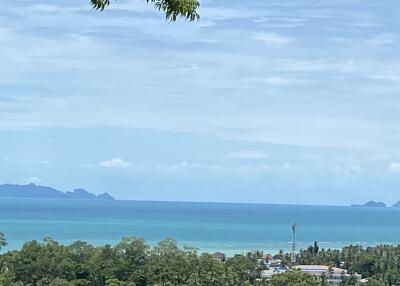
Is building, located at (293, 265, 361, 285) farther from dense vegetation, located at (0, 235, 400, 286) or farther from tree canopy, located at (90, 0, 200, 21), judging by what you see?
tree canopy, located at (90, 0, 200, 21)

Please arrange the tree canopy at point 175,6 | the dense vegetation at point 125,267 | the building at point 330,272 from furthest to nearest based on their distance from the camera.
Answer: the building at point 330,272 → the dense vegetation at point 125,267 → the tree canopy at point 175,6

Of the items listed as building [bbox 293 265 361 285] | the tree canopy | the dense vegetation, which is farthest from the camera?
building [bbox 293 265 361 285]

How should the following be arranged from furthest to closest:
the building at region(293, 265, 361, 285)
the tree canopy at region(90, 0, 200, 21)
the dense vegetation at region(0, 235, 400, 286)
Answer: the building at region(293, 265, 361, 285) → the dense vegetation at region(0, 235, 400, 286) → the tree canopy at region(90, 0, 200, 21)

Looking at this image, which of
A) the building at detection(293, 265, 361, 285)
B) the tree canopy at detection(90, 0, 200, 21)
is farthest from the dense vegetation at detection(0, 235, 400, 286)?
the tree canopy at detection(90, 0, 200, 21)

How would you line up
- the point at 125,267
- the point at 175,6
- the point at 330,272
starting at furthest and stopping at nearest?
the point at 330,272 → the point at 125,267 → the point at 175,6

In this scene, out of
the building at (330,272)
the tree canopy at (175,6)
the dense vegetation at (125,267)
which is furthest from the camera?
the building at (330,272)

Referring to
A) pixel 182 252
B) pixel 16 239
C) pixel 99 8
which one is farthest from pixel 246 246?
pixel 99 8

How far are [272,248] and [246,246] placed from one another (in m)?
1.74

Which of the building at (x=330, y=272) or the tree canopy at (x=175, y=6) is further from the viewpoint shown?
the building at (x=330, y=272)

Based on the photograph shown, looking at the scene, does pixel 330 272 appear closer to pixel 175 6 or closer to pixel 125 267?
pixel 125 267

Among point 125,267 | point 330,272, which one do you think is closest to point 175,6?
point 125,267

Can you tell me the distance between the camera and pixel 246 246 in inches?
2154

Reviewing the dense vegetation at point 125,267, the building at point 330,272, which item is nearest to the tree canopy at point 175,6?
the dense vegetation at point 125,267

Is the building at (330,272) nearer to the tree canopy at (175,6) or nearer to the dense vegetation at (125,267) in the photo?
the dense vegetation at (125,267)
